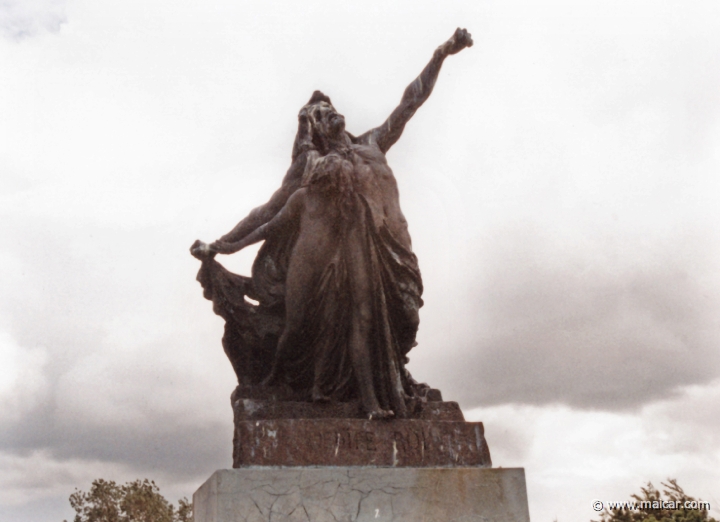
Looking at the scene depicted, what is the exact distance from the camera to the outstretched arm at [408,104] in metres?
6.16

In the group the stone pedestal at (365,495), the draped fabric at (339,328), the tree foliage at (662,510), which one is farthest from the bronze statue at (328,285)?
the tree foliage at (662,510)

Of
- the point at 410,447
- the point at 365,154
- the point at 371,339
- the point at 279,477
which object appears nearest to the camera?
the point at 279,477

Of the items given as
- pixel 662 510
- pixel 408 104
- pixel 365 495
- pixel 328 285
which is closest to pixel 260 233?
pixel 328 285

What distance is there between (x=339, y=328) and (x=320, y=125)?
1.67 m

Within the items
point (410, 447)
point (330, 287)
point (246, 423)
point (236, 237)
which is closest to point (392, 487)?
point (410, 447)

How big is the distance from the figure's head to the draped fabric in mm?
707

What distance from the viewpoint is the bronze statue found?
529cm

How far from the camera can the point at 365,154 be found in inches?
229

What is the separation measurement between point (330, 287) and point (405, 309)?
589 mm

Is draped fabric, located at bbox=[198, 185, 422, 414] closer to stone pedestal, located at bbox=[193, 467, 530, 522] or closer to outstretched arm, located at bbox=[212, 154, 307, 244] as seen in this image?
outstretched arm, located at bbox=[212, 154, 307, 244]

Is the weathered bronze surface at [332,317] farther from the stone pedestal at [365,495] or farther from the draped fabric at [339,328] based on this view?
the stone pedestal at [365,495]

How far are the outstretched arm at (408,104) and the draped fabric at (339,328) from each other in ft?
3.29

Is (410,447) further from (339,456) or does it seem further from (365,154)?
(365,154)

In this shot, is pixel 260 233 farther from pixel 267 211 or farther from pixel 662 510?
pixel 662 510
